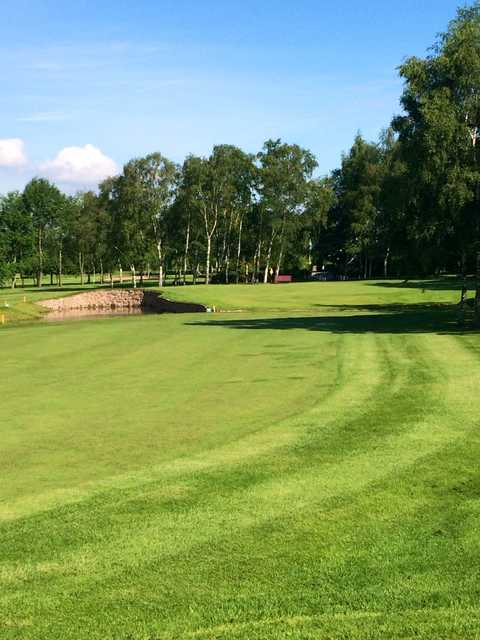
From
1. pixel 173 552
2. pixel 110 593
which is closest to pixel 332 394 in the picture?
pixel 173 552

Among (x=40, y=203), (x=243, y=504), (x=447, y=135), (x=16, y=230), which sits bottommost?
(x=243, y=504)

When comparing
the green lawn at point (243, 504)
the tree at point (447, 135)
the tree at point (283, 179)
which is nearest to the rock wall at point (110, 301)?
the tree at point (283, 179)

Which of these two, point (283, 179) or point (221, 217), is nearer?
point (283, 179)

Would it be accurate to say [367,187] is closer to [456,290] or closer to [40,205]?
[456,290]

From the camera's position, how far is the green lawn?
5969 mm

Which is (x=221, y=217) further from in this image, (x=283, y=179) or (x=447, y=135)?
(x=447, y=135)

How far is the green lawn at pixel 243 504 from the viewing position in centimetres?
597

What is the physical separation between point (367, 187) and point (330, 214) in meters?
15.3

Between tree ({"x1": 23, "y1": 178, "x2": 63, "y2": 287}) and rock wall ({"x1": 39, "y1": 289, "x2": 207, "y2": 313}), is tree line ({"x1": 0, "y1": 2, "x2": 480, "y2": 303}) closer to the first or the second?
tree ({"x1": 23, "y1": 178, "x2": 63, "y2": 287})

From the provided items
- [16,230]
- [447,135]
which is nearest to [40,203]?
[16,230]

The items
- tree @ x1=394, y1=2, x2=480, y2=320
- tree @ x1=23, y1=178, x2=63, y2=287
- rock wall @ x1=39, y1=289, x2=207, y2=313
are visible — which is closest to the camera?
tree @ x1=394, y1=2, x2=480, y2=320

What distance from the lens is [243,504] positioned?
28.2 ft

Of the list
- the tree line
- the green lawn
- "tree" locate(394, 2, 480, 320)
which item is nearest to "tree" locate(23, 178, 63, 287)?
the tree line

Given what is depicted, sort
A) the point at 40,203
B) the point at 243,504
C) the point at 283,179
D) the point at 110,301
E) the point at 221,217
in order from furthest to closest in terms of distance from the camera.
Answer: the point at 40,203 → the point at 221,217 → the point at 283,179 → the point at 110,301 → the point at 243,504
